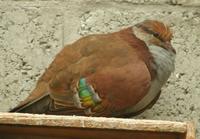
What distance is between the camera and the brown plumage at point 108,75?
4.28 ft

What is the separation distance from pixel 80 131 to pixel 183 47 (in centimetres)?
53

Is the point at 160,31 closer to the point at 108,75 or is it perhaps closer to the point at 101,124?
the point at 108,75

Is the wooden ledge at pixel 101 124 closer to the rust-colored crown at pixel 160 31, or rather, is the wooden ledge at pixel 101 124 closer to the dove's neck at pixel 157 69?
the dove's neck at pixel 157 69

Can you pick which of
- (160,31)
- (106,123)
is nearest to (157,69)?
(160,31)

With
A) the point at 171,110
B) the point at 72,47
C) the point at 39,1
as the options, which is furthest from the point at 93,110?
the point at 39,1

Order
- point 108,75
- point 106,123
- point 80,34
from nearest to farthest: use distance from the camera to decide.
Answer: point 106,123
point 108,75
point 80,34

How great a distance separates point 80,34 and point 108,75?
1.18 ft

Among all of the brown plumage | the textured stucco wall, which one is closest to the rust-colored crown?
the brown plumage

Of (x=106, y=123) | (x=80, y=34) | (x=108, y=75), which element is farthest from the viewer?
(x=80, y=34)

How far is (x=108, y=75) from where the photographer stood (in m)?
1.31

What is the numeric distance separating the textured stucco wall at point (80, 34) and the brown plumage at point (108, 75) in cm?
19

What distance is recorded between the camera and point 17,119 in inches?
44.8

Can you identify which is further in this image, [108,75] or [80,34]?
[80,34]

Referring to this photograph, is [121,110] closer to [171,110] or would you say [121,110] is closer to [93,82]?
[93,82]
